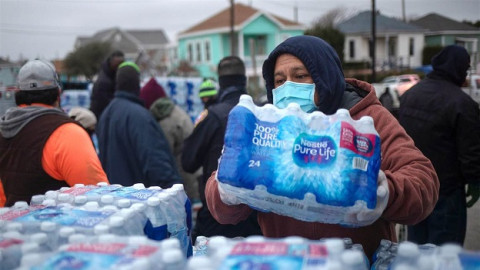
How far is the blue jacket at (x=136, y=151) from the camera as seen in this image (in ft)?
13.1

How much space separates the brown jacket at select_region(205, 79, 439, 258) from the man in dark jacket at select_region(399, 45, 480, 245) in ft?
7.13

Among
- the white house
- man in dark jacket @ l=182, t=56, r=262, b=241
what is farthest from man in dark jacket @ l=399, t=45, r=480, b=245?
the white house

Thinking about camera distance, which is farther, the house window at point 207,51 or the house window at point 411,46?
the house window at point 207,51

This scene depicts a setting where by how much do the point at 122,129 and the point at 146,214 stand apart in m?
2.64

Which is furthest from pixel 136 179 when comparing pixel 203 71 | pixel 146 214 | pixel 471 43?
pixel 203 71

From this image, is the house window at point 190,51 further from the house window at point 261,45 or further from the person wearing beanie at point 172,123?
the person wearing beanie at point 172,123

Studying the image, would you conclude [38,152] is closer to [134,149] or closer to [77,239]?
[134,149]

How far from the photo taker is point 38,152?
2.67 m

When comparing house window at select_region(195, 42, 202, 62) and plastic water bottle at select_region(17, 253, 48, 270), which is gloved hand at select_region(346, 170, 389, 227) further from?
house window at select_region(195, 42, 202, 62)

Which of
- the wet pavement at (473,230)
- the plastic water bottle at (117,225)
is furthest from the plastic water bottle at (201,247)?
the wet pavement at (473,230)

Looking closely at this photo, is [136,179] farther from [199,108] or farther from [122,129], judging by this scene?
[199,108]

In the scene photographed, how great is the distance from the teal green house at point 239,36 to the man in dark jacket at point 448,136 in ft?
109

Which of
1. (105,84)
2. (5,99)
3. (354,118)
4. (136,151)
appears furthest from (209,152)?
(5,99)

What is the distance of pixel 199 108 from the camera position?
10953mm
